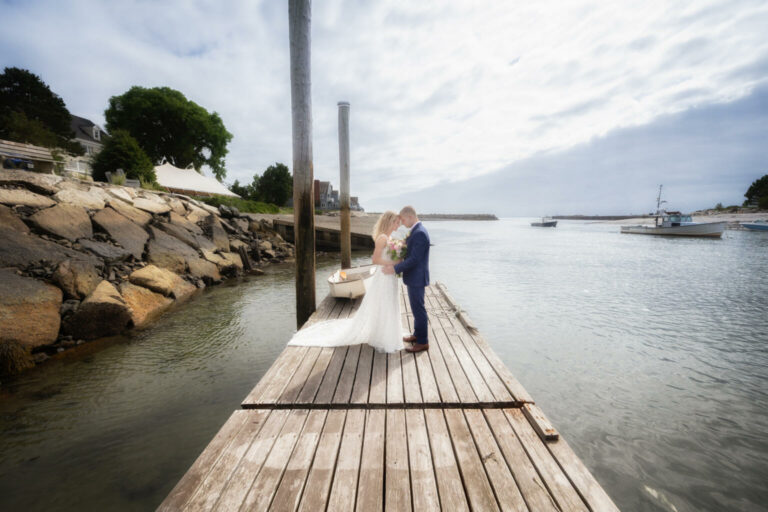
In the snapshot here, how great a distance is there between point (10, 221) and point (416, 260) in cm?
1004

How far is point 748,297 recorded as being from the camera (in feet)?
41.5

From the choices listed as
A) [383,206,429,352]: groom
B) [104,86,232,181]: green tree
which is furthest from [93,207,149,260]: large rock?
[104,86,232,181]: green tree

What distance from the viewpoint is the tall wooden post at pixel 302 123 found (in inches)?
231

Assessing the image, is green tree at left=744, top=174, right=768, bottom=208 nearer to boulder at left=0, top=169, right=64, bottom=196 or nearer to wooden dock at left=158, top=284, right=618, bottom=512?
wooden dock at left=158, top=284, right=618, bottom=512

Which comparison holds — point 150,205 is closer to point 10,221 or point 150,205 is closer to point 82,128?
point 10,221

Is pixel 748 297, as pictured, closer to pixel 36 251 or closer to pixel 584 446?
pixel 584 446

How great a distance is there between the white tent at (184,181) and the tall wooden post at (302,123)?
25.2 meters

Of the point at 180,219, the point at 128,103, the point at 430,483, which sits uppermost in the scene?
the point at 128,103

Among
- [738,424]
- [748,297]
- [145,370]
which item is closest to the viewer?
[738,424]

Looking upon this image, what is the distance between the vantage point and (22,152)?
11.7 meters

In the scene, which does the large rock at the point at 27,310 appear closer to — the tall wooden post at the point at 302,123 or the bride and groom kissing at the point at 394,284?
the tall wooden post at the point at 302,123

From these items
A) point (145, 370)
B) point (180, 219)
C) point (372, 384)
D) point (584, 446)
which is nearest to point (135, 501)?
point (372, 384)

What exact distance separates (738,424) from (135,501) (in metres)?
8.41

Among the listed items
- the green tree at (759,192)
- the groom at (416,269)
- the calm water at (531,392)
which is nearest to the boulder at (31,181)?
the calm water at (531,392)
